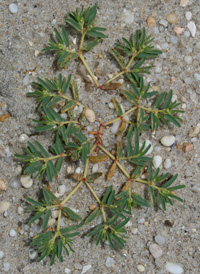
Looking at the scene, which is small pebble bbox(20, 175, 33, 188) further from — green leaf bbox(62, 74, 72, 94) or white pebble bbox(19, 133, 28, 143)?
green leaf bbox(62, 74, 72, 94)

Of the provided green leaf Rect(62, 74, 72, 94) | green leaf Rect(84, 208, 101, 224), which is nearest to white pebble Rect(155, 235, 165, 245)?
green leaf Rect(84, 208, 101, 224)

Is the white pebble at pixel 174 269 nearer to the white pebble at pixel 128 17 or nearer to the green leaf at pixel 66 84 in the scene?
the green leaf at pixel 66 84

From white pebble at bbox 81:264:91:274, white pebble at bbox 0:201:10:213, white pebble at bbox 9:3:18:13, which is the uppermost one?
white pebble at bbox 9:3:18:13

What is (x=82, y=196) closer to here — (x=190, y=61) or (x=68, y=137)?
(x=68, y=137)

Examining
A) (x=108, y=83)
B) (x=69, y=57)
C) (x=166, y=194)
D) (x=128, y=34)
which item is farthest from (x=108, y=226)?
(x=128, y=34)

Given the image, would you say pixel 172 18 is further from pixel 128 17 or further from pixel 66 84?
pixel 66 84
